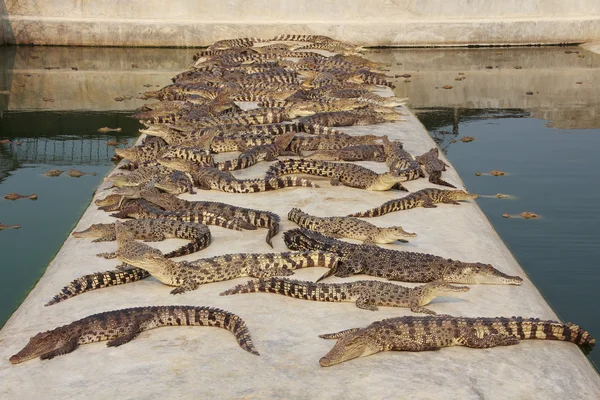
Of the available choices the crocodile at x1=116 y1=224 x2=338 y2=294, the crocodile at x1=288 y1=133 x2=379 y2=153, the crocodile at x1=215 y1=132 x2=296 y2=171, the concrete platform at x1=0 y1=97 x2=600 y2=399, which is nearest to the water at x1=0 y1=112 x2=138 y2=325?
the concrete platform at x1=0 y1=97 x2=600 y2=399

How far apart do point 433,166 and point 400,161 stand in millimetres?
481

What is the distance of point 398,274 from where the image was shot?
834 cm

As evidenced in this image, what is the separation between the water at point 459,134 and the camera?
10398 mm

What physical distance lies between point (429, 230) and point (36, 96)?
12834 mm

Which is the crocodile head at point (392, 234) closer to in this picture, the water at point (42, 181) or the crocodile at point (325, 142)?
the water at point (42, 181)

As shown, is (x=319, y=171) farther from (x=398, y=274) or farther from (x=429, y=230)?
(x=398, y=274)

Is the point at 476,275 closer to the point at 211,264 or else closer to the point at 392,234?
the point at 392,234

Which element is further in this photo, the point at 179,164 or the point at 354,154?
the point at 354,154

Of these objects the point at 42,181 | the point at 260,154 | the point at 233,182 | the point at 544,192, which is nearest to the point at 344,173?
the point at 233,182

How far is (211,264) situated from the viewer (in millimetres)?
8242

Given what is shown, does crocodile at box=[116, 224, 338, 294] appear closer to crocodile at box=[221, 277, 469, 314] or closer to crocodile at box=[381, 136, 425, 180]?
crocodile at box=[221, 277, 469, 314]

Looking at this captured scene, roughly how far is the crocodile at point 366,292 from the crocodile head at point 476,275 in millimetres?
556

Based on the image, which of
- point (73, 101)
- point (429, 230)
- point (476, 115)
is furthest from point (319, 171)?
point (73, 101)

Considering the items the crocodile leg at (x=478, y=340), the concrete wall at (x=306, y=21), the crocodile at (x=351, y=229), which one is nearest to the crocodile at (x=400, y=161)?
the crocodile at (x=351, y=229)
